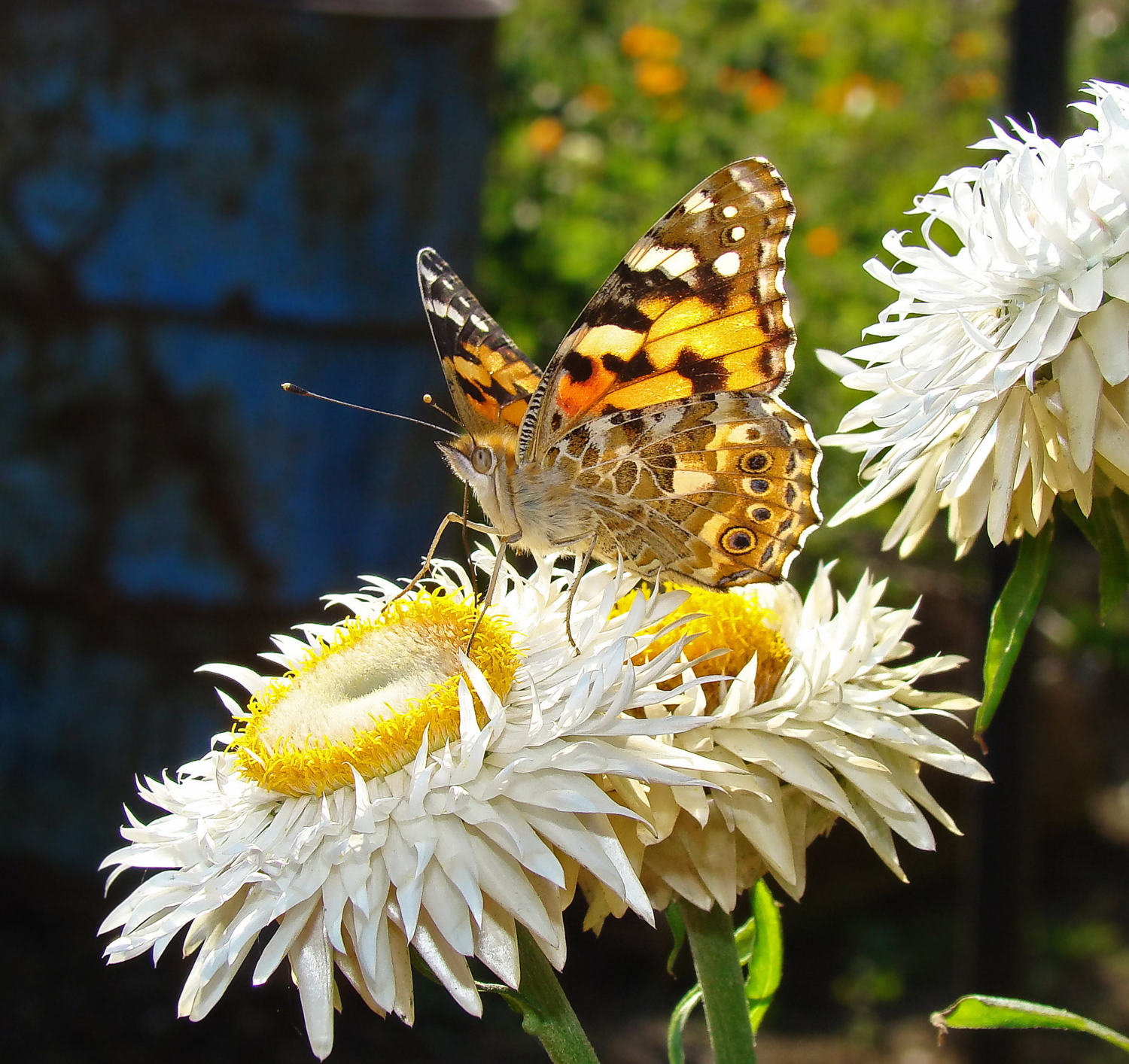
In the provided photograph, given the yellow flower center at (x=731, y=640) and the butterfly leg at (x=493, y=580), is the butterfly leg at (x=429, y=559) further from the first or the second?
the yellow flower center at (x=731, y=640)

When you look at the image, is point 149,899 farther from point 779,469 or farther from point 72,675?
point 72,675

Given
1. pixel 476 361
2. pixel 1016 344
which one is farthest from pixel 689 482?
pixel 1016 344

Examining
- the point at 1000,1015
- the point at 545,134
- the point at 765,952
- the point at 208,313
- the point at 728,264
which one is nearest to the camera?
the point at 1000,1015

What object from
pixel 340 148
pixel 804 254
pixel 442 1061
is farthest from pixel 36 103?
pixel 442 1061

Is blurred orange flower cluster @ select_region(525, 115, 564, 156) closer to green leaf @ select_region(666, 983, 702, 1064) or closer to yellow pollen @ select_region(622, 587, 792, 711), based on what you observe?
yellow pollen @ select_region(622, 587, 792, 711)

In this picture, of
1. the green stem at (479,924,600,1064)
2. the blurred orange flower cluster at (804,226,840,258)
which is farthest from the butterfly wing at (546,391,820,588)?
the blurred orange flower cluster at (804,226,840,258)

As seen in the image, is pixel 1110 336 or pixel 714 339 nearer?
pixel 1110 336

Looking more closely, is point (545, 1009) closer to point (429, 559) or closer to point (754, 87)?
point (429, 559)

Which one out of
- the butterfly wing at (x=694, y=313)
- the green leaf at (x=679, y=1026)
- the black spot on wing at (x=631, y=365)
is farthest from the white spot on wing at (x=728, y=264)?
the green leaf at (x=679, y=1026)
